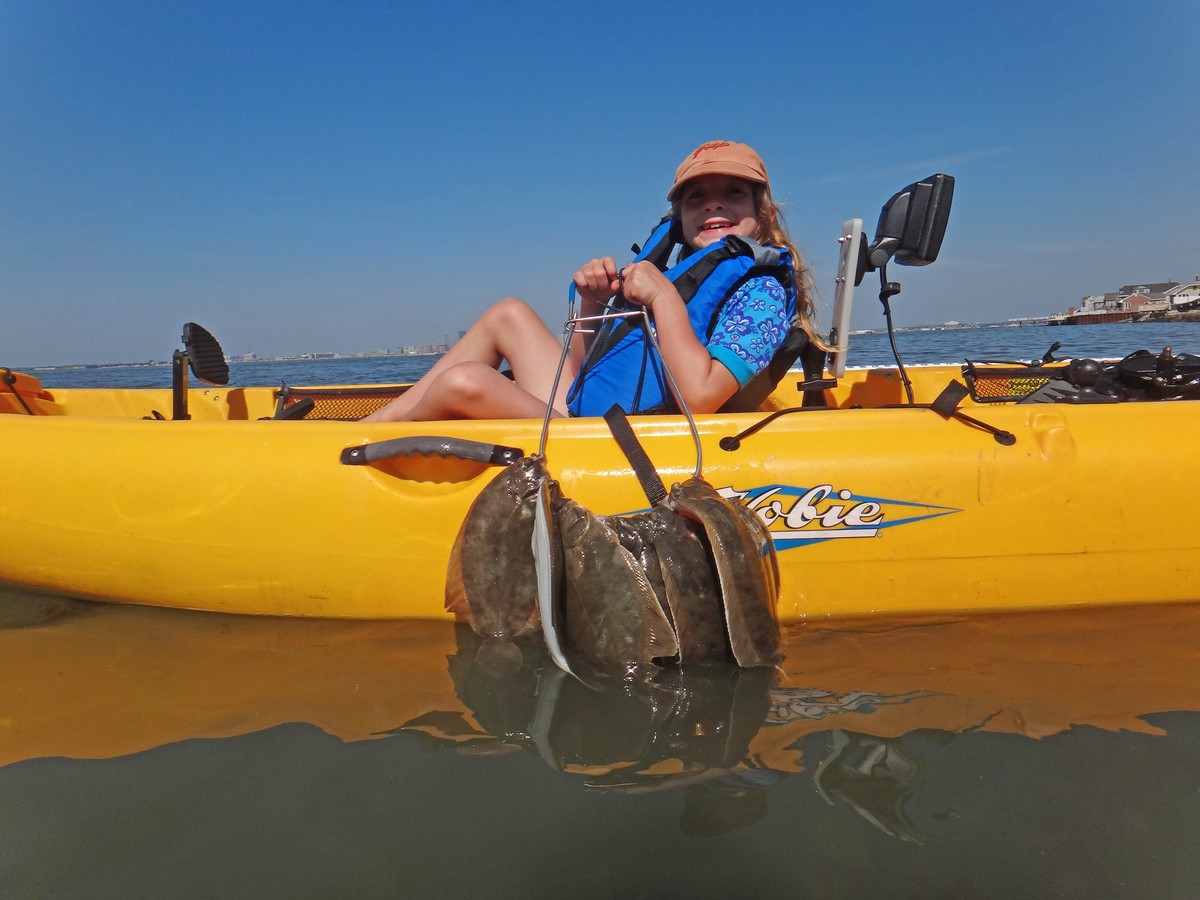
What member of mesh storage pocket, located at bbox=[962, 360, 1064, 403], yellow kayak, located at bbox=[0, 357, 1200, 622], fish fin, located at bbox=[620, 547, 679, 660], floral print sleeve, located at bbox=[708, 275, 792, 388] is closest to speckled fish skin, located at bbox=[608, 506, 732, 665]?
fish fin, located at bbox=[620, 547, 679, 660]

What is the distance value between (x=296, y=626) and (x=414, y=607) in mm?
440

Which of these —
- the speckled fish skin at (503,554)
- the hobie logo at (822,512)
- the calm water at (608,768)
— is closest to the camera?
the calm water at (608,768)

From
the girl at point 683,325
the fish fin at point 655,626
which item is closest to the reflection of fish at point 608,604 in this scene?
the fish fin at point 655,626

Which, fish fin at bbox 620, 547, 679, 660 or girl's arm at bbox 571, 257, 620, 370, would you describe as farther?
girl's arm at bbox 571, 257, 620, 370

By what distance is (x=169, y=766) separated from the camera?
5.54ft

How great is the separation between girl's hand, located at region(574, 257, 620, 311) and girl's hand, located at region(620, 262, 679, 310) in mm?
98

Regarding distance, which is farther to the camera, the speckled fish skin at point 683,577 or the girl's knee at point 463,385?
the girl's knee at point 463,385

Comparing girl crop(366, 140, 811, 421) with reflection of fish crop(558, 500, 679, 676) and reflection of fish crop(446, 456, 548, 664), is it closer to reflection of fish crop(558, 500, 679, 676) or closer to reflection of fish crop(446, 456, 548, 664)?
reflection of fish crop(446, 456, 548, 664)

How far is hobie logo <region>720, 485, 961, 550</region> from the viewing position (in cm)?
229

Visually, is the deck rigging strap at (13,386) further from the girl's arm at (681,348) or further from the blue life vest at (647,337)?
the girl's arm at (681,348)

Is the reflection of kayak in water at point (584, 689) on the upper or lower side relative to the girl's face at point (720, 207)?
lower

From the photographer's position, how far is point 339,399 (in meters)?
4.24

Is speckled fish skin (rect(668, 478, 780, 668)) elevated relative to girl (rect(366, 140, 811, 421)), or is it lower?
→ lower

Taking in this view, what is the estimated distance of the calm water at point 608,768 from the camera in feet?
4.50
